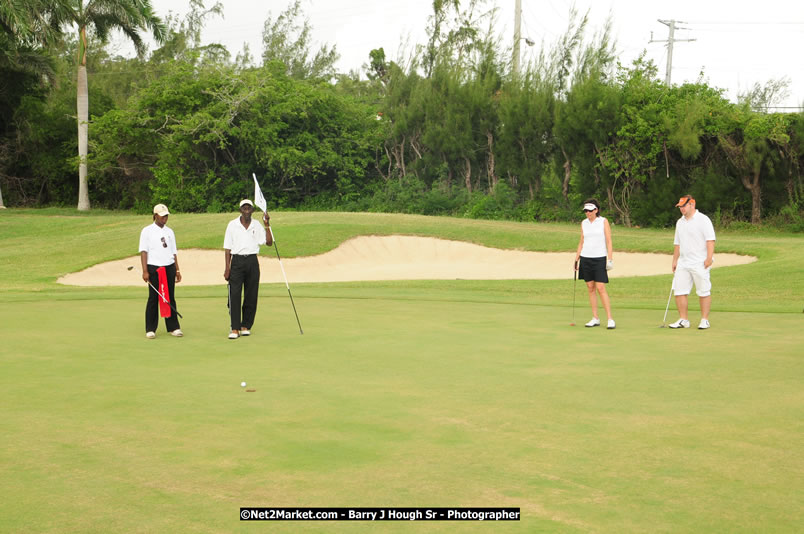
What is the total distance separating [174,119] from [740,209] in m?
28.9

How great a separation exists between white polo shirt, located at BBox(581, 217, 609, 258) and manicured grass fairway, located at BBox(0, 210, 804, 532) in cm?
119

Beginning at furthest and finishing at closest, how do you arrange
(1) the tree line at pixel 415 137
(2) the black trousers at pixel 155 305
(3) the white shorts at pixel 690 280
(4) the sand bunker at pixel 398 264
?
(1) the tree line at pixel 415 137, (4) the sand bunker at pixel 398 264, (3) the white shorts at pixel 690 280, (2) the black trousers at pixel 155 305

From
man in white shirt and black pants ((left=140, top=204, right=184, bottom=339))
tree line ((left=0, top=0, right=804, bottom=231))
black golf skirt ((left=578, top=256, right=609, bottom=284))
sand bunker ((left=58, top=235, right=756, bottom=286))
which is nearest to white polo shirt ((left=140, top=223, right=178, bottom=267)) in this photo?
man in white shirt and black pants ((left=140, top=204, right=184, bottom=339))

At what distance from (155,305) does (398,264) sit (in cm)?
1657

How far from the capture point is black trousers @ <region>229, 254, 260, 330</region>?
1184 cm

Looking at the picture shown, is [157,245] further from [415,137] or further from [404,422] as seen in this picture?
[415,137]

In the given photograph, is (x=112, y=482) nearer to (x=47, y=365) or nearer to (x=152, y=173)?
(x=47, y=365)

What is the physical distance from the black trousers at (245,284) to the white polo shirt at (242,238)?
Answer: 10 centimetres

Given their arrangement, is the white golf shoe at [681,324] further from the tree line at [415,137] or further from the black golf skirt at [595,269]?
the tree line at [415,137]

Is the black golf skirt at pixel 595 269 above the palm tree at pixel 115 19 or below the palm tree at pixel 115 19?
below

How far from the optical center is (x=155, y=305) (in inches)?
464

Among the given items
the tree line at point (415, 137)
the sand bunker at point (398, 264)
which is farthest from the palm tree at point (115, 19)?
the sand bunker at point (398, 264)

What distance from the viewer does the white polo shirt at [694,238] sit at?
42.1 ft

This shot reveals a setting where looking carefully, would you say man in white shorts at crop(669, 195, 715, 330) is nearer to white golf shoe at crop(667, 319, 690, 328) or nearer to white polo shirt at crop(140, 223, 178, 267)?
white golf shoe at crop(667, 319, 690, 328)
